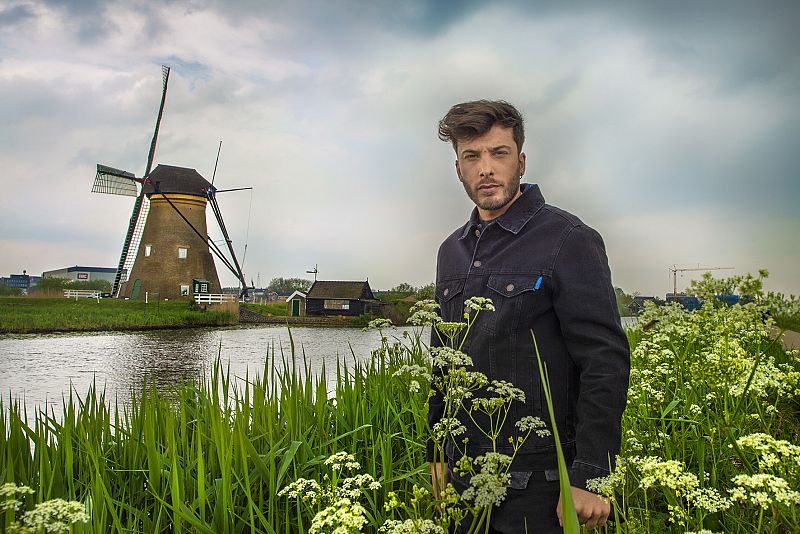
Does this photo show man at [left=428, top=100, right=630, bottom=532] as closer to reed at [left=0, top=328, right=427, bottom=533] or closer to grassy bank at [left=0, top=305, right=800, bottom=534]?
grassy bank at [left=0, top=305, right=800, bottom=534]

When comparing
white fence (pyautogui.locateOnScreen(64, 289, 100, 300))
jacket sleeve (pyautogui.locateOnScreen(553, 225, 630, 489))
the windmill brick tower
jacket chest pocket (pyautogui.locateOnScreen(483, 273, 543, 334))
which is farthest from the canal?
jacket sleeve (pyautogui.locateOnScreen(553, 225, 630, 489))

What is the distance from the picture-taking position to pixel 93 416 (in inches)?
139

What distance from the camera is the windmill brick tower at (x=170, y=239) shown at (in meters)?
A: 35.9

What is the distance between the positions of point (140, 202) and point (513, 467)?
40.3 m

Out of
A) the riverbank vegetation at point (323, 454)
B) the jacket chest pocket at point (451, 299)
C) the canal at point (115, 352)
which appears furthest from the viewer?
the canal at point (115, 352)

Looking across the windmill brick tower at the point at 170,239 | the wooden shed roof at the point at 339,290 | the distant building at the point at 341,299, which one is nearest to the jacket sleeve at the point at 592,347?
the distant building at the point at 341,299

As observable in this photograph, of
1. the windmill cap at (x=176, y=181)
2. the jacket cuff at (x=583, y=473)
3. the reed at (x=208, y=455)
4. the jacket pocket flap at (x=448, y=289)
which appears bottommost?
the reed at (x=208, y=455)

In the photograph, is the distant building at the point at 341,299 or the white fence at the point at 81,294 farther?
the distant building at the point at 341,299

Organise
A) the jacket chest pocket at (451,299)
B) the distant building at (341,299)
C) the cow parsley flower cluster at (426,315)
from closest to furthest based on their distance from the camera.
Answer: the cow parsley flower cluster at (426,315) → the jacket chest pocket at (451,299) → the distant building at (341,299)

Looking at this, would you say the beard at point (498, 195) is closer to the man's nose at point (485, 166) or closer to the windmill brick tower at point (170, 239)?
the man's nose at point (485, 166)

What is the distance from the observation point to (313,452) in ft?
10.9

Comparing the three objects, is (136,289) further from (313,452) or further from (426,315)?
(426,315)

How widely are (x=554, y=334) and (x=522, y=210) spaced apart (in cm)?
54

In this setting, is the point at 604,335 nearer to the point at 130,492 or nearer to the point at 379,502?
the point at 379,502
